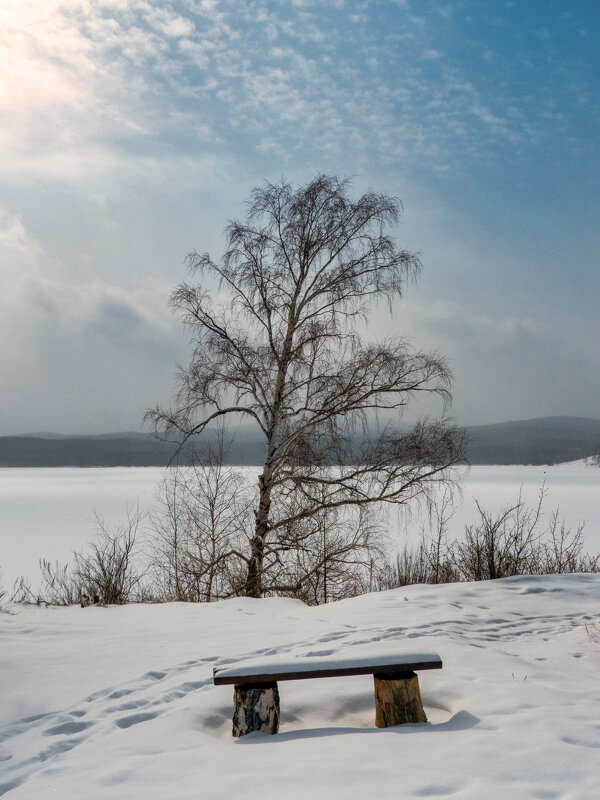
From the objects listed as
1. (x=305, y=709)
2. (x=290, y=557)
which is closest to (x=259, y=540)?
(x=290, y=557)

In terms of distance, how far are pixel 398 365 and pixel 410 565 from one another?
4770 millimetres

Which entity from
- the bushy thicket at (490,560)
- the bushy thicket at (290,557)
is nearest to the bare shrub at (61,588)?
the bushy thicket at (290,557)

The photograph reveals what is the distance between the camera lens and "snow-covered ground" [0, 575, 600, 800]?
2.82 meters

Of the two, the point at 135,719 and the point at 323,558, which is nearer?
the point at 135,719

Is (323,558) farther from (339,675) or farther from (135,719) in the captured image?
(339,675)

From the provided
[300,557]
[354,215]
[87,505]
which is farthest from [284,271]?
[87,505]

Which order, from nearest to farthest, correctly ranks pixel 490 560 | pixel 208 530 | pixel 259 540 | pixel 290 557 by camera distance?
pixel 490 560
pixel 259 540
pixel 290 557
pixel 208 530

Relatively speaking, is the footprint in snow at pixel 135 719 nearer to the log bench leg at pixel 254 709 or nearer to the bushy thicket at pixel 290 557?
the log bench leg at pixel 254 709

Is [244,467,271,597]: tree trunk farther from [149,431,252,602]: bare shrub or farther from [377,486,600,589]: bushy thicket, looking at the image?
[377,486,600,589]: bushy thicket

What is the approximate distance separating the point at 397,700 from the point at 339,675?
0.42 m

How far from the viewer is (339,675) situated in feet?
12.0

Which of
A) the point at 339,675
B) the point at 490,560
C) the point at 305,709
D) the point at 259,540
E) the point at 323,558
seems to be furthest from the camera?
the point at 323,558

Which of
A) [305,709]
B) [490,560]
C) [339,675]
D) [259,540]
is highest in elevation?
[339,675]

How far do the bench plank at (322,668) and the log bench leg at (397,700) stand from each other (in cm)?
5
